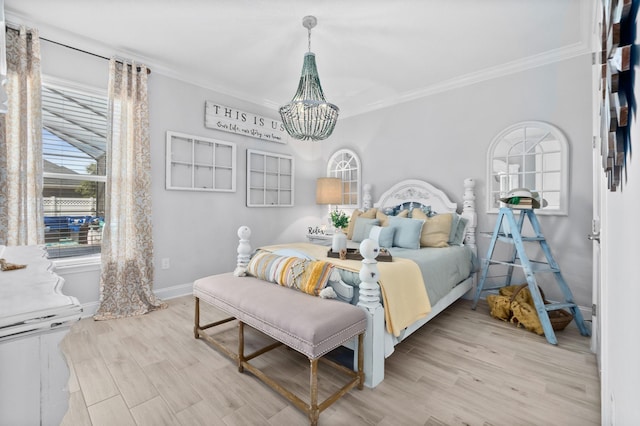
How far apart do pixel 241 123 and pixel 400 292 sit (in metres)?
3.17

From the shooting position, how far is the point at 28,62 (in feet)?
8.29

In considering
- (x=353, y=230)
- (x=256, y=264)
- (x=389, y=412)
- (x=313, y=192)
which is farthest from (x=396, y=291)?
(x=313, y=192)

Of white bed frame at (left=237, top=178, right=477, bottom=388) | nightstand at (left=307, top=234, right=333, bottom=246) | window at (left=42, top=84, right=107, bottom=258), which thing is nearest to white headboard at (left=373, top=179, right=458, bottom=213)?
white bed frame at (left=237, top=178, right=477, bottom=388)

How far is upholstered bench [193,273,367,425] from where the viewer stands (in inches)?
59.5

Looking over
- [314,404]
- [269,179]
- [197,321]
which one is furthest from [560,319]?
[269,179]

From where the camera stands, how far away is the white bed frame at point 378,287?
179 cm

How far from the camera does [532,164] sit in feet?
10.3

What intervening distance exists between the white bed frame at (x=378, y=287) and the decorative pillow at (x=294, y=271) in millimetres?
249

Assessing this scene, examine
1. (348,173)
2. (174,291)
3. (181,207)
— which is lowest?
(174,291)

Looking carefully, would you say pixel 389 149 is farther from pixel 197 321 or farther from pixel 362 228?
pixel 197 321

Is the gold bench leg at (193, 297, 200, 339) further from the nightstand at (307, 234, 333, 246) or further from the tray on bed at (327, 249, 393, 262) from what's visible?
the nightstand at (307, 234, 333, 246)

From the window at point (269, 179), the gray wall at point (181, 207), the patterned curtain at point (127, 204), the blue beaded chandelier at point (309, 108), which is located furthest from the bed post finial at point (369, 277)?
the window at point (269, 179)

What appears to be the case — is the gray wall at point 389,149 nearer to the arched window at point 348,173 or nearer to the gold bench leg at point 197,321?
the arched window at point 348,173

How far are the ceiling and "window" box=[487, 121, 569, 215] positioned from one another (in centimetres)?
72
